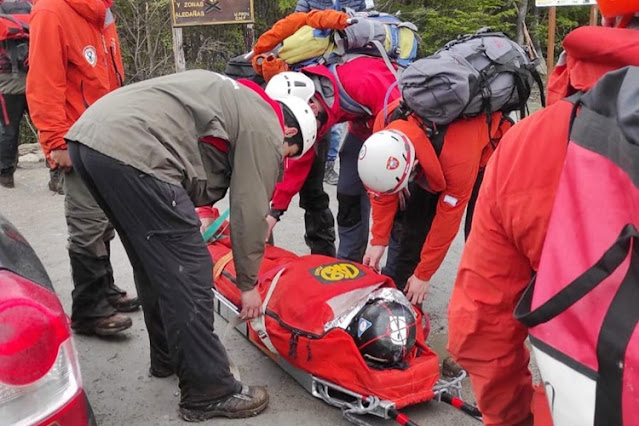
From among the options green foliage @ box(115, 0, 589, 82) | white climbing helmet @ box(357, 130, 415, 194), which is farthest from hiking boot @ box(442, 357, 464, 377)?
green foliage @ box(115, 0, 589, 82)

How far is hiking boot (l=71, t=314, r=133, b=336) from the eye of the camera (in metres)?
3.97

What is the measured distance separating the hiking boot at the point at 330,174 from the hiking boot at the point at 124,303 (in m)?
3.50

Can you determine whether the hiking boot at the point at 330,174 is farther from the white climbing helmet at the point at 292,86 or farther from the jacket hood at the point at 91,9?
the jacket hood at the point at 91,9

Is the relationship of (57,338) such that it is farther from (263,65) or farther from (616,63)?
(263,65)

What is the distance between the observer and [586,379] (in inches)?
41.9

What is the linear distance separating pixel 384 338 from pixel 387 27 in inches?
89.5

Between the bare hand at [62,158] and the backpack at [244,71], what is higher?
the backpack at [244,71]

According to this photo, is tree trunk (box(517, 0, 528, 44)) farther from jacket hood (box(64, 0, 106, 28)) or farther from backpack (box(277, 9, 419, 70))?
jacket hood (box(64, 0, 106, 28))

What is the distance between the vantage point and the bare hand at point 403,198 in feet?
12.4

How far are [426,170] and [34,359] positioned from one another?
2360mm

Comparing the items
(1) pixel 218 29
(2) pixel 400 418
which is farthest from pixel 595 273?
(1) pixel 218 29

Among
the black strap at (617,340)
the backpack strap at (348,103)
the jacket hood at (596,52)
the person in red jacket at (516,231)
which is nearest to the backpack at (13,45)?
the backpack strap at (348,103)

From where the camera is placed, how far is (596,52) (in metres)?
1.14

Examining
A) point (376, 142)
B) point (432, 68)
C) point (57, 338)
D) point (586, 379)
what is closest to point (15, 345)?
point (57, 338)
